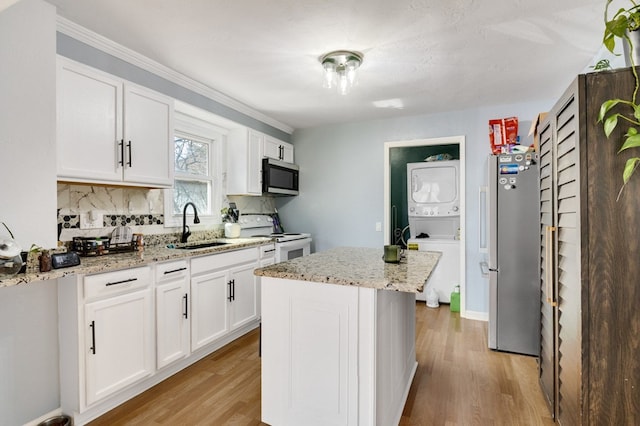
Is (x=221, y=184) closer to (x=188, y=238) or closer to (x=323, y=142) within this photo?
(x=188, y=238)

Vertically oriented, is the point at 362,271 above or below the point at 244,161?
below

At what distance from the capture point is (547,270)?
1756mm

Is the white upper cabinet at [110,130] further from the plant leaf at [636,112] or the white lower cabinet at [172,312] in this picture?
the plant leaf at [636,112]

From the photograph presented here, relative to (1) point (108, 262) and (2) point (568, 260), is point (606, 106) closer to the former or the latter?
(2) point (568, 260)

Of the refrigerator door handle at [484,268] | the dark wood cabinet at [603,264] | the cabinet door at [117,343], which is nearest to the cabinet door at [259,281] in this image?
the cabinet door at [117,343]

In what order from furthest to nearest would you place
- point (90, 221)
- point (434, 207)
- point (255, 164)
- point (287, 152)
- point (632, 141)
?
1. point (434, 207)
2. point (287, 152)
3. point (255, 164)
4. point (90, 221)
5. point (632, 141)

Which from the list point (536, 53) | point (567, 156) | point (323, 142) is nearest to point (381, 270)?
point (567, 156)

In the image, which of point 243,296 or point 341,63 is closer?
point 341,63

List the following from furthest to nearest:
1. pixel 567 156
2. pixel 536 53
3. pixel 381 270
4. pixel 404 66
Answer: pixel 404 66
pixel 536 53
pixel 381 270
pixel 567 156

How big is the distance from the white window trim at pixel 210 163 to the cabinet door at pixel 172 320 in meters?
0.84

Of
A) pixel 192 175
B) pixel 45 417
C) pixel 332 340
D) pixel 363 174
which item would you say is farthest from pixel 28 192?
pixel 363 174

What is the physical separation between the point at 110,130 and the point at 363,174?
2886 mm

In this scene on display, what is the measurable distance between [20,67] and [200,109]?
1.41 metres

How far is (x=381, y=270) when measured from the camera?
1.69 m
